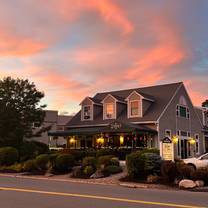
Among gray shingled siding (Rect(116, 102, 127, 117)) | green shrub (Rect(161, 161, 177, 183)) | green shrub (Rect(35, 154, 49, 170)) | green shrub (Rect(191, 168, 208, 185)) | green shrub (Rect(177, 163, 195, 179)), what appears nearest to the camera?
green shrub (Rect(191, 168, 208, 185))

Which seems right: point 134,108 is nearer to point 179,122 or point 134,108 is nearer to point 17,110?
point 179,122

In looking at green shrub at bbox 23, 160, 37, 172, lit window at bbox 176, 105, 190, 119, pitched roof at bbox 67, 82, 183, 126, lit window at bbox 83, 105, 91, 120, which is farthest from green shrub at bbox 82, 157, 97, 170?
→ lit window at bbox 176, 105, 190, 119

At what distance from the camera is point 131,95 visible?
133 ft

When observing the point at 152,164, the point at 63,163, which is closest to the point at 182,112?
the point at 63,163

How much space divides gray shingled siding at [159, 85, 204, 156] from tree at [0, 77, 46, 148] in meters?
11.6

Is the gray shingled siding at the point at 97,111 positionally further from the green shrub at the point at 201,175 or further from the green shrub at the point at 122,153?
the green shrub at the point at 201,175

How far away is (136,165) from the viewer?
21656 mm

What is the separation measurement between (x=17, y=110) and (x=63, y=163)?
35.8 feet

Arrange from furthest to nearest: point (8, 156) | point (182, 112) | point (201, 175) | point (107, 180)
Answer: point (182, 112) < point (8, 156) < point (107, 180) < point (201, 175)

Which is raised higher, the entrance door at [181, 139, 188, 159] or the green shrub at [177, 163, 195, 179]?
the entrance door at [181, 139, 188, 159]

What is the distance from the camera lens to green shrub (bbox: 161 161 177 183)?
20125 mm

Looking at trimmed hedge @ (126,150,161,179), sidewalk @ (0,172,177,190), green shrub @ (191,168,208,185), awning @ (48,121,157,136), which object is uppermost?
awning @ (48,121,157,136)

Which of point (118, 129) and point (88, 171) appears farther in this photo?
point (118, 129)

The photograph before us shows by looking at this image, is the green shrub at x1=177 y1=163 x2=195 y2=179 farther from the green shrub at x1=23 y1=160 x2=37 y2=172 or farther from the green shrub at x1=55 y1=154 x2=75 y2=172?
the green shrub at x1=23 y1=160 x2=37 y2=172
